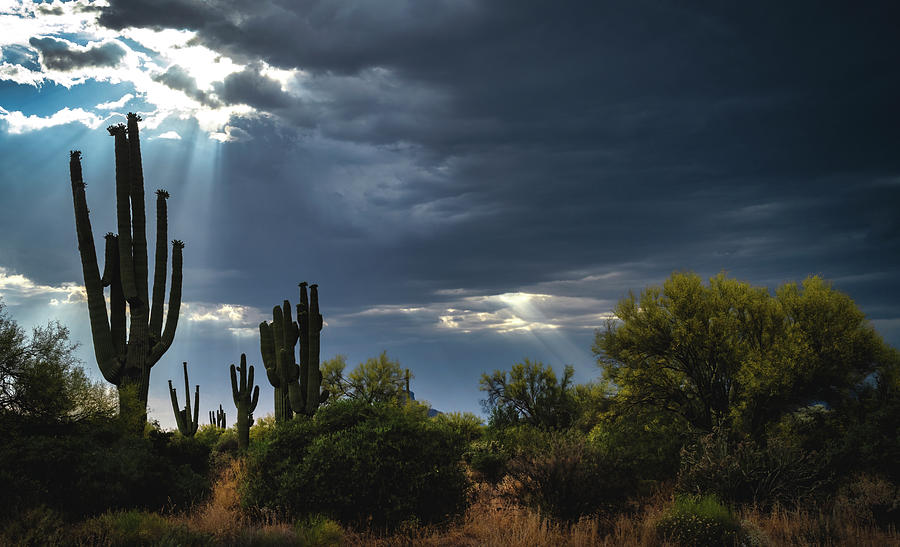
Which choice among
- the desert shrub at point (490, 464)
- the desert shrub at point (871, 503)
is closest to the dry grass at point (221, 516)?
the desert shrub at point (490, 464)

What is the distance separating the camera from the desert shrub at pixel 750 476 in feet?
44.8

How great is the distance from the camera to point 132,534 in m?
9.64

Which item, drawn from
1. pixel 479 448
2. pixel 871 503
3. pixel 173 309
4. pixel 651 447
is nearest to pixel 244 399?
pixel 173 309

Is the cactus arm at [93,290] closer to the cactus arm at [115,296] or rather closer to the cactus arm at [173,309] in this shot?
the cactus arm at [115,296]

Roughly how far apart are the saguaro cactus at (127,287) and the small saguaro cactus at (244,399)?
7.76 meters

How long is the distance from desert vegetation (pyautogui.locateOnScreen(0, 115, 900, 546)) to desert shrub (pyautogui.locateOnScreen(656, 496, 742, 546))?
4 centimetres

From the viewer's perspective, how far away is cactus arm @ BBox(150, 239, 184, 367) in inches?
824

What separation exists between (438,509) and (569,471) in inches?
101

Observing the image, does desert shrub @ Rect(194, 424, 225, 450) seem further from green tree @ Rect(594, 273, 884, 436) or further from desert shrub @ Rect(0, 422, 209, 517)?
green tree @ Rect(594, 273, 884, 436)

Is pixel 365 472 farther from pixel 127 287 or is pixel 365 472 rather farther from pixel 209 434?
pixel 209 434

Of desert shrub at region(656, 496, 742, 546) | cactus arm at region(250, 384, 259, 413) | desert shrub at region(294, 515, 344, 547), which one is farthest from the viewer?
cactus arm at region(250, 384, 259, 413)

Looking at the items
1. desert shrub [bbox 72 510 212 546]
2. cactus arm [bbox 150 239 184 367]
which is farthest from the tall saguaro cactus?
desert shrub [bbox 72 510 212 546]

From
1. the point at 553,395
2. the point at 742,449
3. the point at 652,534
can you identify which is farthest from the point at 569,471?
the point at 553,395

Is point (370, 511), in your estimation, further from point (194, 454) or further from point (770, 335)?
point (770, 335)
